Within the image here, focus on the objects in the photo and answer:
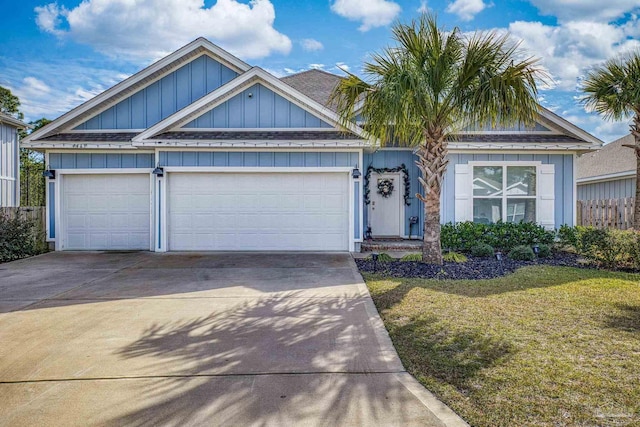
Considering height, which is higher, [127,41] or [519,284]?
[127,41]

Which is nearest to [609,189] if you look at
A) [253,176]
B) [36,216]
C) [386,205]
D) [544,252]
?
[544,252]

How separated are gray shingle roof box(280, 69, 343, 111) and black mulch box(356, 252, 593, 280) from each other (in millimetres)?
7275

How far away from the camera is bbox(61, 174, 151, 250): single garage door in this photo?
11.2 meters

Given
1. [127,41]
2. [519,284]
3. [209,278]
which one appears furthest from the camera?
[127,41]

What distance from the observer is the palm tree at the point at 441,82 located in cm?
723

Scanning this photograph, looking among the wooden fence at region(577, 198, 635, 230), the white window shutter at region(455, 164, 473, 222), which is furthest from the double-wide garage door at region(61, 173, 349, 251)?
the wooden fence at region(577, 198, 635, 230)

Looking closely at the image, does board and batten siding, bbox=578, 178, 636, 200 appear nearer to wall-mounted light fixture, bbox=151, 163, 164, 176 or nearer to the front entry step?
the front entry step

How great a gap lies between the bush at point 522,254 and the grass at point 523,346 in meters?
2.55

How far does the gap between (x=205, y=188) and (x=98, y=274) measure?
3.74 meters

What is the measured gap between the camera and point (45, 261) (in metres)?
9.52

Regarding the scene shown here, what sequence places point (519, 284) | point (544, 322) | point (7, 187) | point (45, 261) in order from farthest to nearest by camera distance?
1. point (7, 187)
2. point (45, 261)
3. point (519, 284)
4. point (544, 322)

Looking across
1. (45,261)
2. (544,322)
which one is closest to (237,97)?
(45,261)

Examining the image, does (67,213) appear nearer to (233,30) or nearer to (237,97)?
(237,97)

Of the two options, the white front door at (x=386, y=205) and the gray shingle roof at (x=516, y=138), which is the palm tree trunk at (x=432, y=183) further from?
the white front door at (x=386, y=205)
